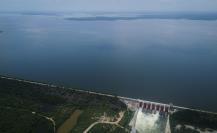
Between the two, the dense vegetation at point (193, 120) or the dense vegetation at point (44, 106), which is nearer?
the dense vegetation at point (193, 120)

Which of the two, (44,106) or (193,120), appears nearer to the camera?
(193,120)

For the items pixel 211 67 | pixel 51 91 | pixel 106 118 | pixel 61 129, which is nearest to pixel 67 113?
pixel 61 129

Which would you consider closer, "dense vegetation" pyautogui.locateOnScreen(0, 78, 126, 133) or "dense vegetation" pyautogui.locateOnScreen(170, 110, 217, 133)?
"dense vegetation" pyautogui.locateOnScreen(170, 110, 217, 133)

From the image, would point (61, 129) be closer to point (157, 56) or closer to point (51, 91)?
point (51, 91)

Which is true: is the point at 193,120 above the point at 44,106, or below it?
above
